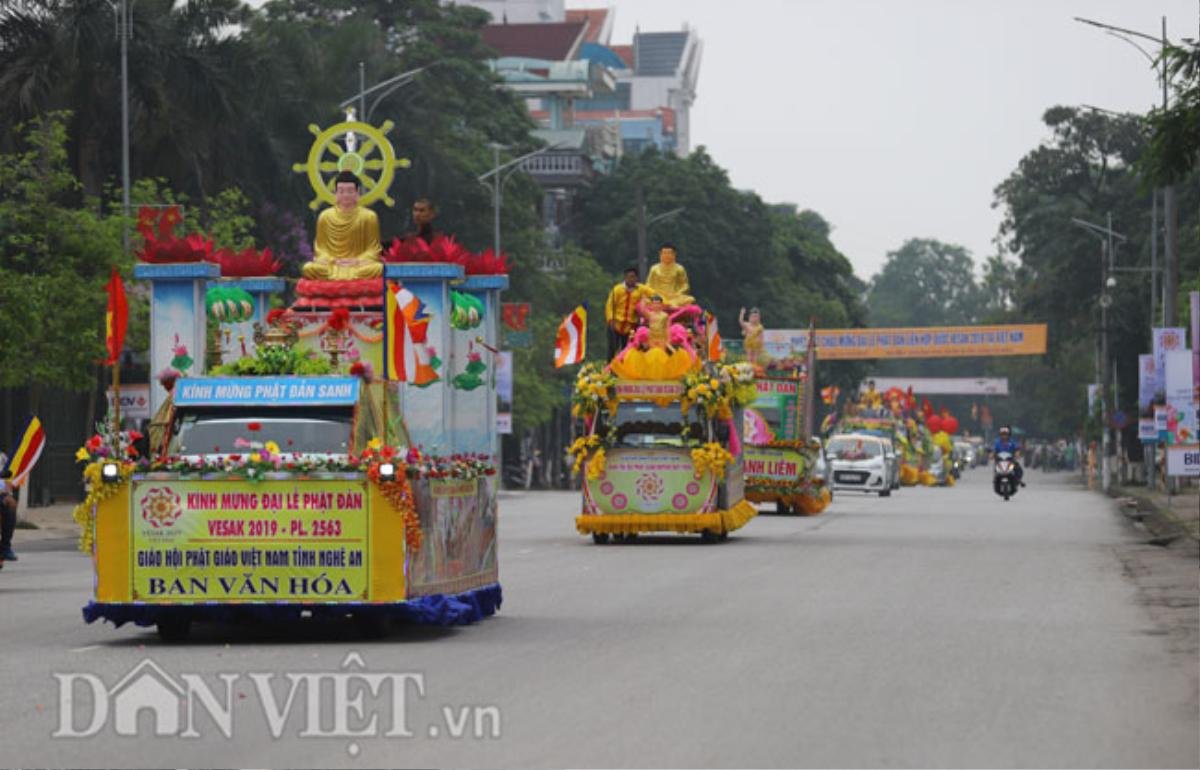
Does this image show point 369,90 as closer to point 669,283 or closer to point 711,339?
point 711,339

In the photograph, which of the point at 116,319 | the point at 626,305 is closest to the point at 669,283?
the point at 626,305

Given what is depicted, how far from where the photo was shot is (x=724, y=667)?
1552 centimetres

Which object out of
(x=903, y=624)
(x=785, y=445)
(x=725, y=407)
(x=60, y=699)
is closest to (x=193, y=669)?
(x=60, y=699)

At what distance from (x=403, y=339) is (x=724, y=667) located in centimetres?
507

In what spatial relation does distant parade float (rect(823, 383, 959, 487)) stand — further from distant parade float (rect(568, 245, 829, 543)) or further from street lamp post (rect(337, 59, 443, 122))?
distant parade float (rect(568, 245, 829, 543))

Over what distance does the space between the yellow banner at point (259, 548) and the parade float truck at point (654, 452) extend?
1604 cm

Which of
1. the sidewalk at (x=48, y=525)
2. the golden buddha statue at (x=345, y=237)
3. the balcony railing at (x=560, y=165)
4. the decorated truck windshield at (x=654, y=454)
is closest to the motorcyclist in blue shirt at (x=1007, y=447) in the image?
the sidewalk at (x=48, y=525)

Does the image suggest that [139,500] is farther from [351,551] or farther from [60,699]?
[60,699]

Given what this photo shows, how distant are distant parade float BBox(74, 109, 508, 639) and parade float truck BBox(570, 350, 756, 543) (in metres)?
11.7

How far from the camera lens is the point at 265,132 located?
61.5 meters

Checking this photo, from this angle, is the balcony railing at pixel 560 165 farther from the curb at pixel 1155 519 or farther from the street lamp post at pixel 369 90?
the curb at pixel 1155 519

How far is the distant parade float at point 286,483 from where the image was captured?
17.4 m

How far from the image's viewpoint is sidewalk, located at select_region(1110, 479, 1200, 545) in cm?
3891

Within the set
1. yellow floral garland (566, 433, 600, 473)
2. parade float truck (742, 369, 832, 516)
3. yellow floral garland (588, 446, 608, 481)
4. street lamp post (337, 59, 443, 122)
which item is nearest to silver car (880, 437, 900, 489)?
street lamp post (337, 59, 443, 122)
